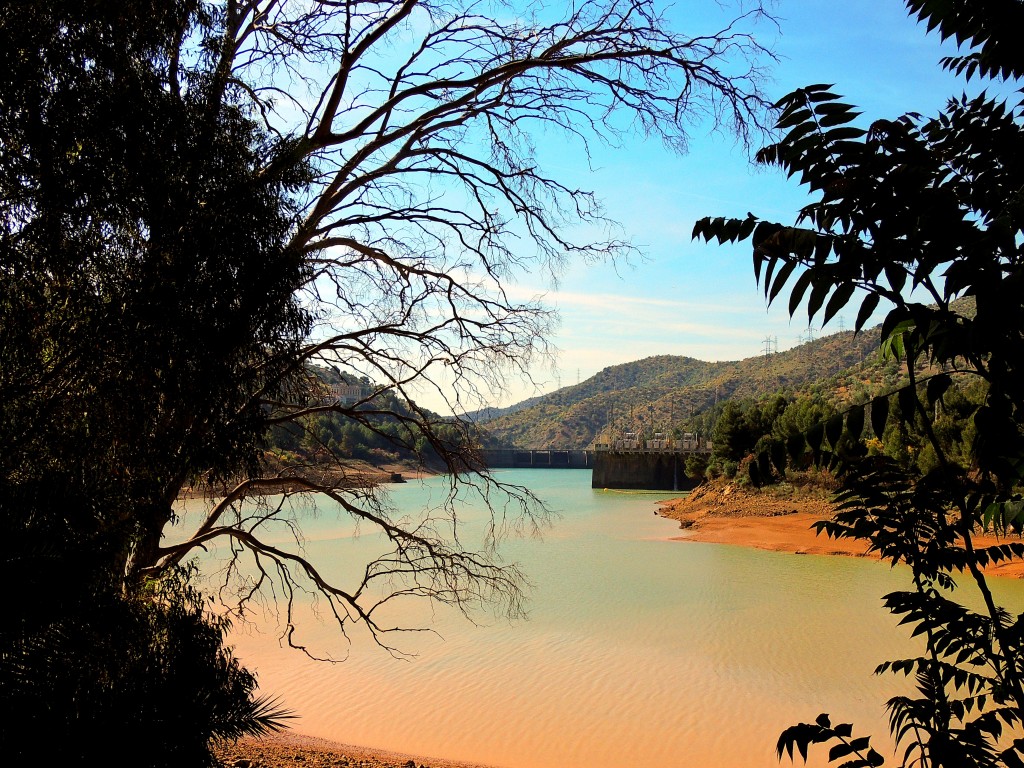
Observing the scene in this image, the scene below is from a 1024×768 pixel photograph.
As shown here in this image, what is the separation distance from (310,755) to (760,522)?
1912cm

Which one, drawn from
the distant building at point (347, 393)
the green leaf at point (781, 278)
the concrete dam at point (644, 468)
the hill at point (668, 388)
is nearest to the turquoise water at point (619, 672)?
the distant building at point (347, 393)

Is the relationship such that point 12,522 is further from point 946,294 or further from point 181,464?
point 946,294

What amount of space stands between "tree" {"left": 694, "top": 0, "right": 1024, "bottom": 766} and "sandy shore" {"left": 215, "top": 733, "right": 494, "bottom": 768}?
451cm

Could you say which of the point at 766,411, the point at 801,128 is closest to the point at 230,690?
the point at 801,128

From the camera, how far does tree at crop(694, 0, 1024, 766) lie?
1073 millimetres

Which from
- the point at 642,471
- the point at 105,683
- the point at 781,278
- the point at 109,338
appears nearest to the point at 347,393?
the point at 109,338

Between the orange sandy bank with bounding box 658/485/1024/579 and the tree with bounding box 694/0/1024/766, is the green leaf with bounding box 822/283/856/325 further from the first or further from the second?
the orange sandy bank with bounding box 658/485/1024/579

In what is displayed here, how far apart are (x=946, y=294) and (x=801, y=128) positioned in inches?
19.4

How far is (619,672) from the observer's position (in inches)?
346

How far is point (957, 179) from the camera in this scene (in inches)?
59.3

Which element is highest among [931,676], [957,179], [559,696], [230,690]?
[957,179]

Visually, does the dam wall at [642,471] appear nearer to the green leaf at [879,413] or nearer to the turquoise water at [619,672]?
the turquoise water at [619,672]

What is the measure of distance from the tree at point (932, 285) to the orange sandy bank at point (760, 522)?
15.0 m

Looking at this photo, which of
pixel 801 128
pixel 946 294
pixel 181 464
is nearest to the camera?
pixel 946 294
